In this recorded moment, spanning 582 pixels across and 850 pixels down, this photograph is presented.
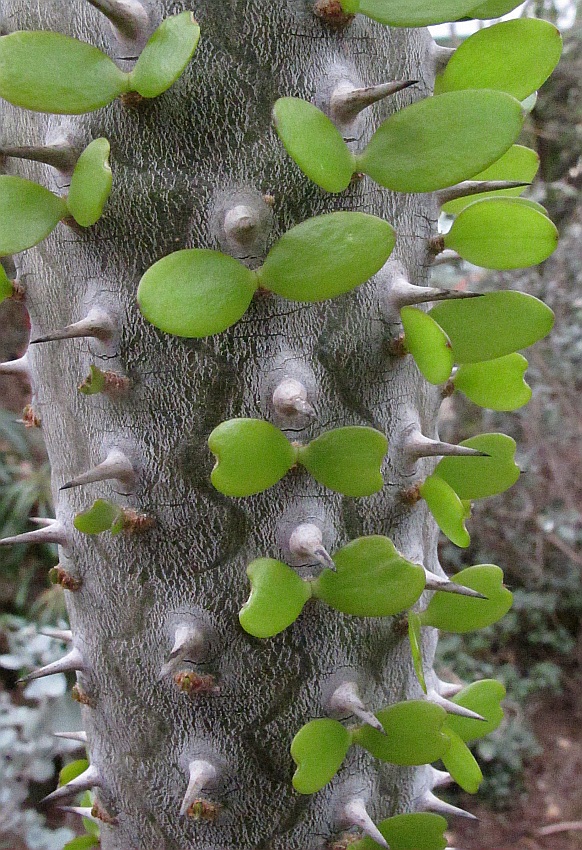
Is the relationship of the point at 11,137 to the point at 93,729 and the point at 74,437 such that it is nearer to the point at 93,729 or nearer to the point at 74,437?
the point at 74,437

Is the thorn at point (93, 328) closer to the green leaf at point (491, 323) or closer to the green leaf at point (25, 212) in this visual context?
the green leaf at point (25, 212)

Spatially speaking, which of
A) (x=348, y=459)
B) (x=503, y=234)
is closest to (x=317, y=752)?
(x=348, y=459)

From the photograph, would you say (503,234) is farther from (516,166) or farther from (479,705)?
(479,705)

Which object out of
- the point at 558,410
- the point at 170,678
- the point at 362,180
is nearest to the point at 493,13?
the point at 362,180

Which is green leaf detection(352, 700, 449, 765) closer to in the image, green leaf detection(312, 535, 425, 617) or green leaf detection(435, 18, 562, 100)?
green leaf detection(312, 535, 425, 617)

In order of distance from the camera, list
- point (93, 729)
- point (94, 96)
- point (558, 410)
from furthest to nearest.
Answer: point (558, 410) < point (93, 729) < point (94, 96)

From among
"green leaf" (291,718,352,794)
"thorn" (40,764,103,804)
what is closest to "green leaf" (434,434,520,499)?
"green leaf" (291,718,352,794)

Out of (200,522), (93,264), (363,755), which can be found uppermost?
(93,264)
